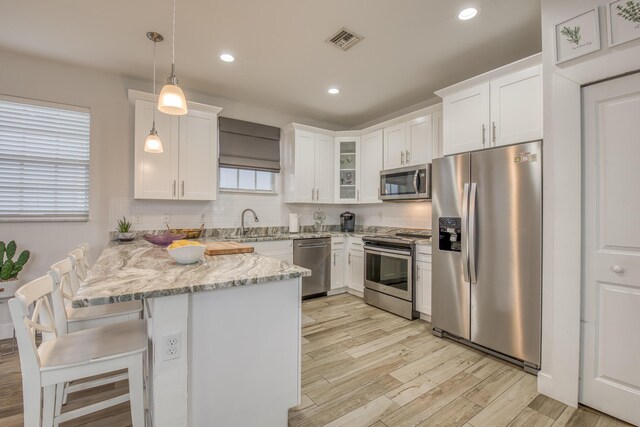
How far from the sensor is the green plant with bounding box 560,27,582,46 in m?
1.87

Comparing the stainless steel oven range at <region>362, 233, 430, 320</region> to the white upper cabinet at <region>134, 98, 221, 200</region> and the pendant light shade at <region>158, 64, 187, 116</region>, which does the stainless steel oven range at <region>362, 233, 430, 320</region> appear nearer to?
the white upper cabinet at <region>134, 98, 221, 200</region>

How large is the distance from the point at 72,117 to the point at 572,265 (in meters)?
4.78

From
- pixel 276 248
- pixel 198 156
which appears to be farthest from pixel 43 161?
pixel 276 248

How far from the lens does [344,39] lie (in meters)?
2.63

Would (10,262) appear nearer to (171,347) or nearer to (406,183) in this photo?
(171,347)

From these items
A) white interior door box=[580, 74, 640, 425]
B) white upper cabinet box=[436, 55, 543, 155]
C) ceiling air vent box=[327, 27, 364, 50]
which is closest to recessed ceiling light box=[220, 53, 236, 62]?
ceiling air vent box=[327, 27, 364, 50]

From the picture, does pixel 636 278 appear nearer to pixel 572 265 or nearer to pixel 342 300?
pixel 572 265

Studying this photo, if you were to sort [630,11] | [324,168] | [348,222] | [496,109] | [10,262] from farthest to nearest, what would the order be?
1. [348,222]
2. [324,168]
3. [10,262]
4. [496,109]
5. [630,11]

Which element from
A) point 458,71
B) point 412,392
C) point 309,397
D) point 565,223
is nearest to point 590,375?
point 565,223

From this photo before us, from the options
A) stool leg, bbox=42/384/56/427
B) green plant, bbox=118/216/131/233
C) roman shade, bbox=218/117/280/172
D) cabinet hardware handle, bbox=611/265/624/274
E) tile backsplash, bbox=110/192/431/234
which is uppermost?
roman shade, bbox=218/117/280/172

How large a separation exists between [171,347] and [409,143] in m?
3.43

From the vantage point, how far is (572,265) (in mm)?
1909

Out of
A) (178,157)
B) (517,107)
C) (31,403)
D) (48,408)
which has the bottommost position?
(48,408)

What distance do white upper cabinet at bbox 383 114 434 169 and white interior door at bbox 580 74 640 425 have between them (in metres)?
1.72
